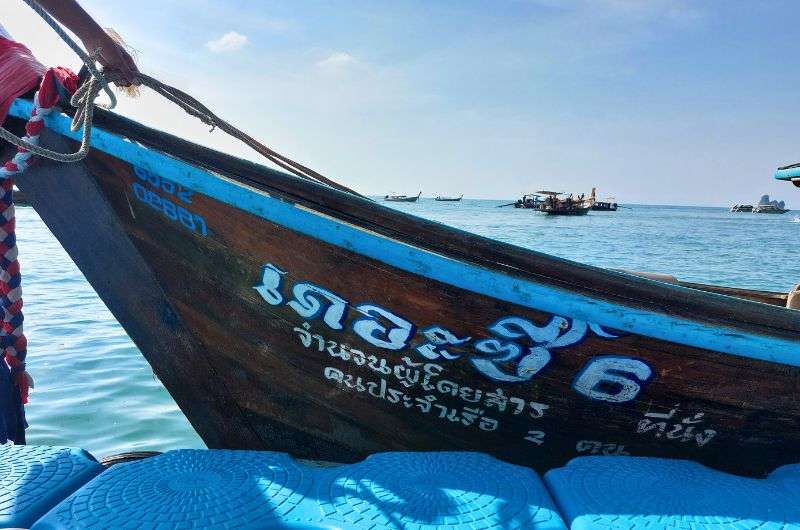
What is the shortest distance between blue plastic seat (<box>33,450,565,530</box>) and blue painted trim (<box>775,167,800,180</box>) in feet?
12.8

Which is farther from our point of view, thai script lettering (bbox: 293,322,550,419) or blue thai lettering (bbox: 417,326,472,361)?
thai script lettering (bbox: 293,322,550,419)

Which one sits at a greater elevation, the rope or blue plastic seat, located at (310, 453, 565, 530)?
the rope

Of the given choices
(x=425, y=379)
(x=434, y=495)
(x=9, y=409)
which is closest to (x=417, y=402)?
(x=425, y=379)

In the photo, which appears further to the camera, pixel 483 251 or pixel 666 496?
pixel 483 251

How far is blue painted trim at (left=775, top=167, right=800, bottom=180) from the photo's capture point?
4.38m

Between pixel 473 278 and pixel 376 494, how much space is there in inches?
34.4

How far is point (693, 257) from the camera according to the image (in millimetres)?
29328

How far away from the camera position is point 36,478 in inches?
73.0

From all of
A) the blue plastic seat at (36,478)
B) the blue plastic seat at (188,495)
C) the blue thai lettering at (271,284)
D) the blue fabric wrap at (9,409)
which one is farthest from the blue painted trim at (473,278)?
the blue fabric wrap at (9,409)

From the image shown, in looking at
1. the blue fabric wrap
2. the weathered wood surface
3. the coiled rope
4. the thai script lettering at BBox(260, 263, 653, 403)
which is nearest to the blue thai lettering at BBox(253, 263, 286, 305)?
the thai script lettering at BBox(260, 263, 653, 403)

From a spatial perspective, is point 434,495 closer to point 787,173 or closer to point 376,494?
point 376,494

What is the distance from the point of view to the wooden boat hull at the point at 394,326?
2164 mm

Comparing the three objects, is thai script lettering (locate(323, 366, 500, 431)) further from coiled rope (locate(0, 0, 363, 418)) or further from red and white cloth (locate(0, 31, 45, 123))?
red and white cloth (locate(0, 31, 45, 123))

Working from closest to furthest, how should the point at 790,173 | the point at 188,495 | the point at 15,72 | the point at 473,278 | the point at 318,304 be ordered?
the point at 188,495
the point at 473,278
the point at 318,304
the point at 15,72
the point at 790,173
